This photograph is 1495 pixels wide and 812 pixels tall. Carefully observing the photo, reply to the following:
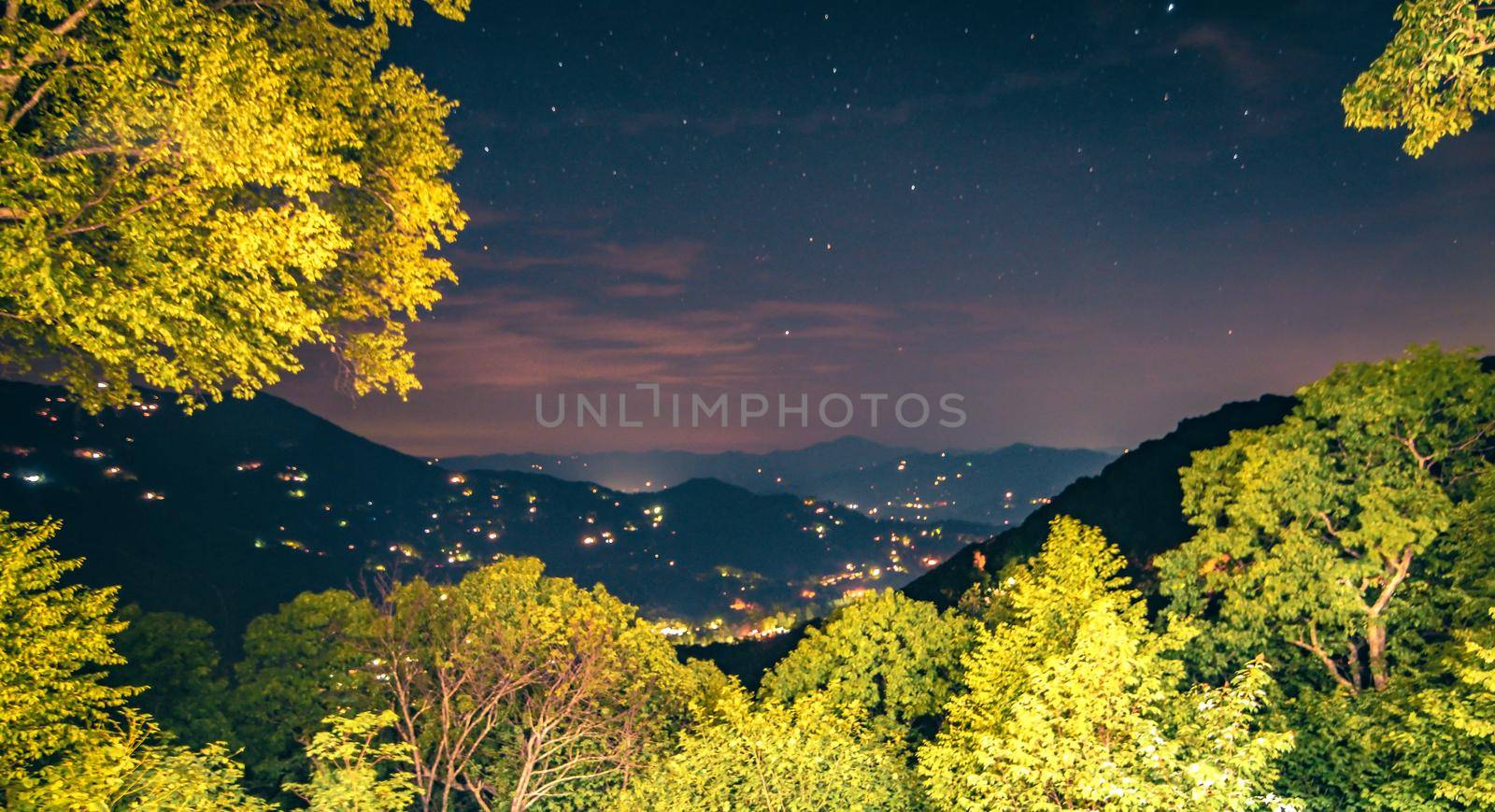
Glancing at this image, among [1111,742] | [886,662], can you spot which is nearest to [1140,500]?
[886,662]

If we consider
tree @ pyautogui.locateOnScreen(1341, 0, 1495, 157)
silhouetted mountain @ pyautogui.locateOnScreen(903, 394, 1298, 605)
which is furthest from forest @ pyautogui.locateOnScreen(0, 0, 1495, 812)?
silhouetted mountain @ pyautogui.locateOnScreen(903, 394, 1298, 605)

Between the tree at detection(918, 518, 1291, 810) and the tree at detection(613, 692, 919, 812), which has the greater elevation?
the tree at detection(918, 518, 1291, 810)

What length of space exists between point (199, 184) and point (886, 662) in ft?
89.0

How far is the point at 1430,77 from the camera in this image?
724 centimetres

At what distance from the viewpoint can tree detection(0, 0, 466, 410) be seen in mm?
6645

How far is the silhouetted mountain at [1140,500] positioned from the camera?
49031mm

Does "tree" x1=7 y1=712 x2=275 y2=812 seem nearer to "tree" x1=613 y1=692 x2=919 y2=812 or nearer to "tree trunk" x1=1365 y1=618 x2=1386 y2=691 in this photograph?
"tree" x1=613 y1=692 x2=919 y2=812

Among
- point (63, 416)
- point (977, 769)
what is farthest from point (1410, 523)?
point (63, 416)

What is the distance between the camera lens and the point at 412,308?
9.92 meters

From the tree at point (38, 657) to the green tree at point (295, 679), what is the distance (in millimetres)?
17370

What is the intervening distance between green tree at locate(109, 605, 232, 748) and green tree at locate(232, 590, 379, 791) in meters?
1.43

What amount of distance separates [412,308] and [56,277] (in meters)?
3.80

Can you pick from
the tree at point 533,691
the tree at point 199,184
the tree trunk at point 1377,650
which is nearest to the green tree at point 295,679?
the tree at point 533,691

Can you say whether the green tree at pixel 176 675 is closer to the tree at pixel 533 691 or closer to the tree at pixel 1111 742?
the tree at pixel 533 691
